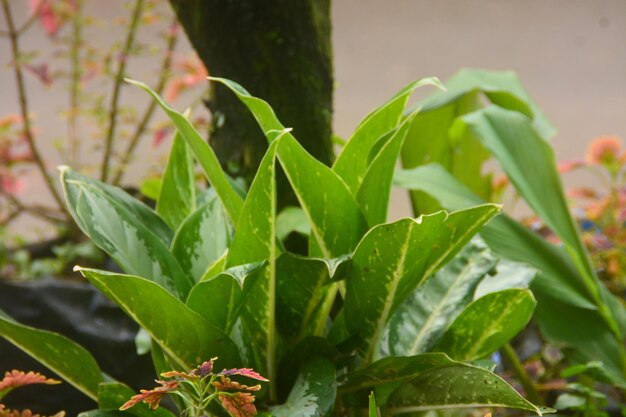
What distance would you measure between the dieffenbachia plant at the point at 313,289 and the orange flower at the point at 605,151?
0.99 meters

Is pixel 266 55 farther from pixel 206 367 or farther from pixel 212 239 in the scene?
pixel 206 367

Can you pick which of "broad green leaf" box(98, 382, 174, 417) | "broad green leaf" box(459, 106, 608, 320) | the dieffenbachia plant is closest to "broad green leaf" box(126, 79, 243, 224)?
the dieffenbachia plant

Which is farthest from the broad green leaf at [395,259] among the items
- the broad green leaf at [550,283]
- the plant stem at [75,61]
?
the plant stem at [75,61]

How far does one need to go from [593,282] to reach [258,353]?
0.62 meters

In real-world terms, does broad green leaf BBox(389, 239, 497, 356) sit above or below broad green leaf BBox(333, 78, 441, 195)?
below

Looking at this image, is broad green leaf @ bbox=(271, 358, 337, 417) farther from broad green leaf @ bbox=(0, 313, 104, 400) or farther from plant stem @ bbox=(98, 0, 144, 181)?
plant stem @ bbox=(98, 0, 144, 181)

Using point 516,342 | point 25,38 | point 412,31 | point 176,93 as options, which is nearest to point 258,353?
point 516,342

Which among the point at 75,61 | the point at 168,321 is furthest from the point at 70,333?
the point at 75,61

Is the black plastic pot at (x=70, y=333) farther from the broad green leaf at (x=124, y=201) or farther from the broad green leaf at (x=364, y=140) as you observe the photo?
the broad green leaf at (x=364, y=140)

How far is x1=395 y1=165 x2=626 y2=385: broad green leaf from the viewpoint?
1115mm

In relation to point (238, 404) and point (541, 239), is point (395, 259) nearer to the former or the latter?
point (238, 404)

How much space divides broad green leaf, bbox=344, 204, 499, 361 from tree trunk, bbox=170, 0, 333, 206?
14.7 inches

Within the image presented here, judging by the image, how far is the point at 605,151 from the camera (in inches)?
69.8

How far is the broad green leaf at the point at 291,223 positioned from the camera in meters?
1.00
